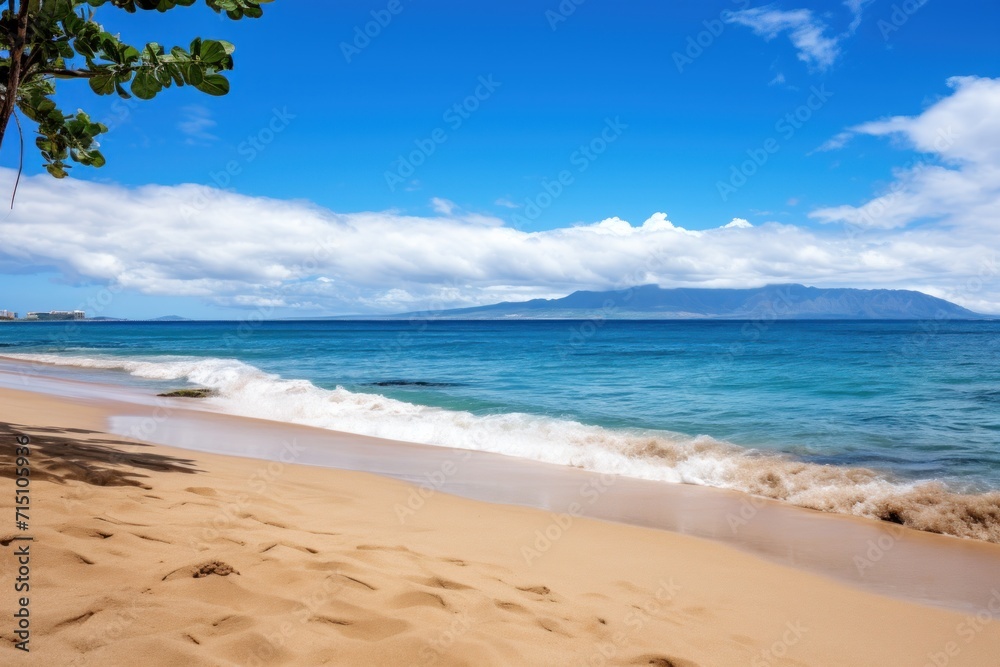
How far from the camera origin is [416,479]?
31.1ft

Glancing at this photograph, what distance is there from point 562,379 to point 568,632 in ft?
78.8

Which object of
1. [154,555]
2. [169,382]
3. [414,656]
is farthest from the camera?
[169,382]

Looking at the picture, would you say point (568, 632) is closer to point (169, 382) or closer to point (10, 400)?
point (10, 400)

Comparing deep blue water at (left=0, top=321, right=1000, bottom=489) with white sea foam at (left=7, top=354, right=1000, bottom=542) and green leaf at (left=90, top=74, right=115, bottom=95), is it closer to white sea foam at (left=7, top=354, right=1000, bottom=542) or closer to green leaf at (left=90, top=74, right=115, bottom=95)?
→ white sea foam at (left=7, top=354, right=1000, bottom=542)

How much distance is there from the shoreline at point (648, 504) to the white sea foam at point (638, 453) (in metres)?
0.39

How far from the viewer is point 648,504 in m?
8.59

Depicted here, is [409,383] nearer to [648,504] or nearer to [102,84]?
[648,504]

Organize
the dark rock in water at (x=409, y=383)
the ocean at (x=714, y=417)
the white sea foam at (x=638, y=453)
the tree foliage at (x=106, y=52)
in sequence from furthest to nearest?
1. the dark rock in water at (x=409, y=383)
2. the ocean at (x=714, y=417)
3. the white sea foam at (x=638, y=453)
4. the tree foliage at (x=106, y=52)

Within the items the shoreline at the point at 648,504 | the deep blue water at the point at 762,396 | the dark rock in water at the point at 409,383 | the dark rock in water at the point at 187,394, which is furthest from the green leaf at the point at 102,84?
the dark rock in water at the point at 409,383

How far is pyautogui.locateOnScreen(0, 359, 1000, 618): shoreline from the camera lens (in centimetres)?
616

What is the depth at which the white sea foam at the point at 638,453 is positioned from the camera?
8062mm

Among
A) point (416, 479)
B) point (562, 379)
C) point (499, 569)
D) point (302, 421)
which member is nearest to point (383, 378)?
point (562, 379)

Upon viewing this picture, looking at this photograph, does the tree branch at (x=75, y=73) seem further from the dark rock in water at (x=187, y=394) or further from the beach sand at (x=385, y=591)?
the dark rock in water at (x=187, y=394)

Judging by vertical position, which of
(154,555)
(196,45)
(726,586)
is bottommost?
(726,586)
